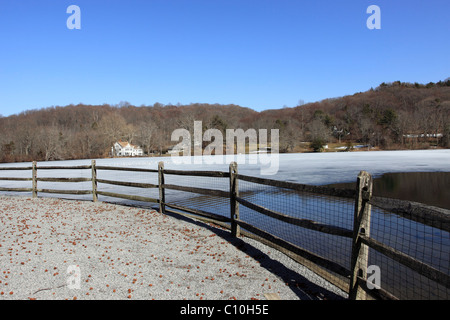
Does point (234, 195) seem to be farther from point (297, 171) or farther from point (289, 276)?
point (297, 171)

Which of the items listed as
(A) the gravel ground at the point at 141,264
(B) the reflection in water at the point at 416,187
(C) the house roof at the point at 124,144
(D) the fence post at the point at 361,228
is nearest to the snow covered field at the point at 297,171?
(B) the reflection in water at the point at 416,187

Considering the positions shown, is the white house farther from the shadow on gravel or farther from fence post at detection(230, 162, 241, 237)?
the shadow on gravel

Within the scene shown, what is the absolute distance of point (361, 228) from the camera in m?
3.69

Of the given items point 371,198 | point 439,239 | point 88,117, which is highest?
point 88,117

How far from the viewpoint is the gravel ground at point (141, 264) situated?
14.0 feet

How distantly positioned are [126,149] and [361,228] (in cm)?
9967

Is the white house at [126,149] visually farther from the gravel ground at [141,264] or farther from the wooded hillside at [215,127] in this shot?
the gravel ground at [141,264]

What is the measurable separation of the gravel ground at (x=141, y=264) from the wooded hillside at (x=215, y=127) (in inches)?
2901

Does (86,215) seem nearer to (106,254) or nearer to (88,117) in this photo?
(106,254)

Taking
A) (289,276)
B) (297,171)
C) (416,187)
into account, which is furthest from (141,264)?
(297,171)

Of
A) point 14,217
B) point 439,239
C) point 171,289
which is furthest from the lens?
point 14,217
